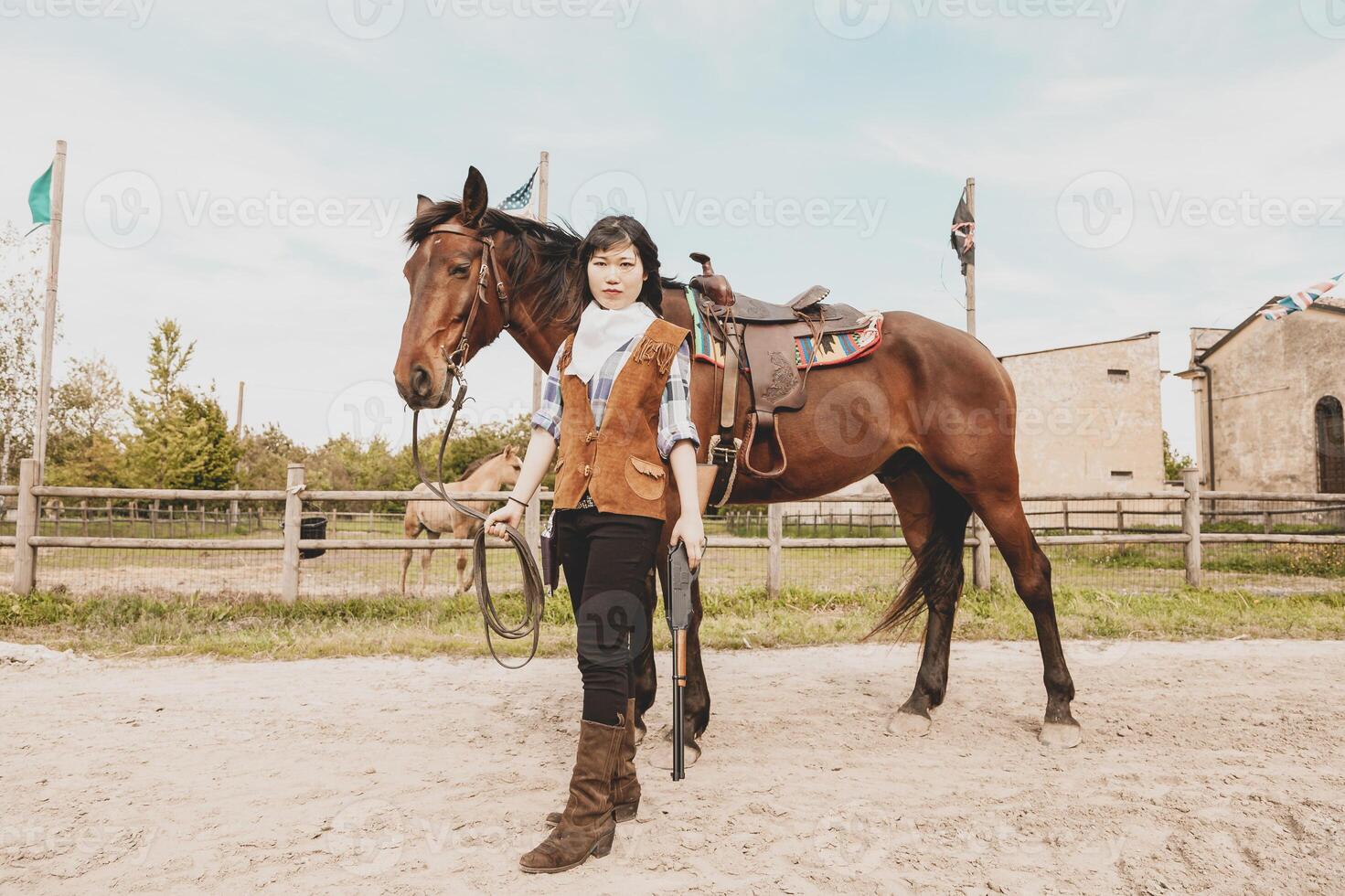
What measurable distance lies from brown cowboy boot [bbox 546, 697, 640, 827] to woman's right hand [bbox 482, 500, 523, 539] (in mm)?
665

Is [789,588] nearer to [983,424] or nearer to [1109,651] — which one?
[1109,651]

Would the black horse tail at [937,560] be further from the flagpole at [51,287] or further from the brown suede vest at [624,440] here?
the flagpole at [51,287]

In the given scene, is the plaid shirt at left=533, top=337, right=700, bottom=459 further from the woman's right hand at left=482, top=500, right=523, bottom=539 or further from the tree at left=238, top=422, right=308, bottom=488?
the tree at left=238, top=422, right=308, bottom=488

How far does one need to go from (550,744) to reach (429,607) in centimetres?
388

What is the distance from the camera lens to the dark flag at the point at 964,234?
8062 mm

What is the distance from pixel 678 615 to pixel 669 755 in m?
1.03

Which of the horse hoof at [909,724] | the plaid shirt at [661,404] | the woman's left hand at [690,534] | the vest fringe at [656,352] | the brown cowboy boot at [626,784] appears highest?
the vest fringe at [656,352]

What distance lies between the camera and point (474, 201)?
3180mm

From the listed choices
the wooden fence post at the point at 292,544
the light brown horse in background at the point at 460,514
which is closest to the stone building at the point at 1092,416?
the light brown horse in background at the point at 460,514

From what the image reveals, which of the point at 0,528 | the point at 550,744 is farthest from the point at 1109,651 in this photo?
the point at 0,528

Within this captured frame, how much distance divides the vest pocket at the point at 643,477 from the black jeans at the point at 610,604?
0.08 m

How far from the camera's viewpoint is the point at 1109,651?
Result: 17.5 feet

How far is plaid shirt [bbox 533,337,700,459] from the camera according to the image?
2.39 m

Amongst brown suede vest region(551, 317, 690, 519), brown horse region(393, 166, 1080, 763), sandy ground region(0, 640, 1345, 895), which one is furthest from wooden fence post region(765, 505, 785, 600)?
brown suede vest region(551, 317, 690, 519)
